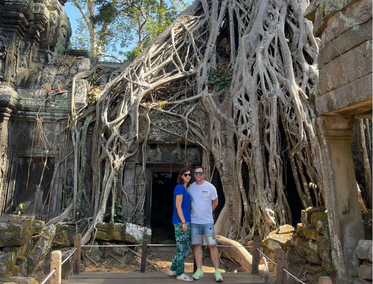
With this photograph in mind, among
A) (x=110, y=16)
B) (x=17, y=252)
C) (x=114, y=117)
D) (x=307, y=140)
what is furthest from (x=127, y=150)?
(x=110, y=16)

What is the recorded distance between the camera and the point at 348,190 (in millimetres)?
2701

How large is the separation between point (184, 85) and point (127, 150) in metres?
1.78

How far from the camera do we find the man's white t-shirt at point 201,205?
9.09 ft

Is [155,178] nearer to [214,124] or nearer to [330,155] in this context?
[214,124]

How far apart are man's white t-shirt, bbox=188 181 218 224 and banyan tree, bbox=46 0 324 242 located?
76.2 inches

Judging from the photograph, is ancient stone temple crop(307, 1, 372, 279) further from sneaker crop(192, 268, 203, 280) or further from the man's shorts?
sneaker crop(192, 268, 203, 280)

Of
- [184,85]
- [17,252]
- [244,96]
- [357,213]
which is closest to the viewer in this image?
[357,213]

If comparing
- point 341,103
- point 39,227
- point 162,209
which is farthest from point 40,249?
point 162,209

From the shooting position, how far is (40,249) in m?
4.28

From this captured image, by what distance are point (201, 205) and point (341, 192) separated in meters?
1.18

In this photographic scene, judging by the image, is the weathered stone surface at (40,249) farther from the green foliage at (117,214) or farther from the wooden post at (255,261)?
the wooden post at (255,261)

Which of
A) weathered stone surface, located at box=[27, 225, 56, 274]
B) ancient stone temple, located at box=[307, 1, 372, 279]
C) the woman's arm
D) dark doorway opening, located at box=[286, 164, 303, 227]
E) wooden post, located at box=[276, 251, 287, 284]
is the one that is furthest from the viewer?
dark doorway opening, located at box=[286, 164, 303, 227]

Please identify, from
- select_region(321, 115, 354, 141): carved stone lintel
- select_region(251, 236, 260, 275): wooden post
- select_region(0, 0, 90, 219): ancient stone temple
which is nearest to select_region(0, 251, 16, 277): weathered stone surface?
select_region(0, 0, 90, 219): ancient stone temple

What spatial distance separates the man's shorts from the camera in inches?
108
